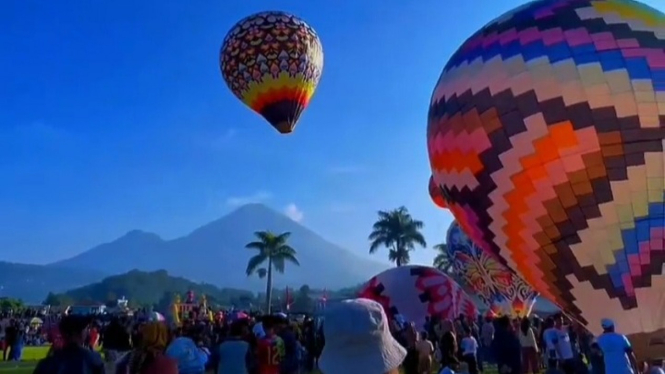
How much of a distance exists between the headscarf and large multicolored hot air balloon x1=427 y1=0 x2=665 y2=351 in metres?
8.66

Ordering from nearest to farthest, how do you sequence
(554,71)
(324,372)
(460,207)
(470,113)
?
(324,372)
(554,71)
(470,113)
(460,207)

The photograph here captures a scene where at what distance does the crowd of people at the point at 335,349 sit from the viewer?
9.46 ft

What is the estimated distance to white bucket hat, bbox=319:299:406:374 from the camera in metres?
2.86

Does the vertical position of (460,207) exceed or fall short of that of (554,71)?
it falls short

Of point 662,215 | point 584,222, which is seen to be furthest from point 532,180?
point 662,215

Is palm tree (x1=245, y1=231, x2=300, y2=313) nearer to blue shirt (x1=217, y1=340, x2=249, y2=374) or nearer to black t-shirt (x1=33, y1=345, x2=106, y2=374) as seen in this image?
blue shirt (x1=217, y1=340, x2=249, y2=374)

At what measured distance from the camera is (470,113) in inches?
520

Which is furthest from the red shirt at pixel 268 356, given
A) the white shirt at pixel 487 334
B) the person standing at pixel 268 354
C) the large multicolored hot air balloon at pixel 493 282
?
the large multicolored hot air balloon at pixel 493 282

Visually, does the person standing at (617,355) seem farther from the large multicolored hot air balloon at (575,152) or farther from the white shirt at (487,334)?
the white shirt at (487,334)

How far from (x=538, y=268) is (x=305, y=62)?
1229 cm

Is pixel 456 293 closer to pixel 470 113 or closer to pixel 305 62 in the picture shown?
pixel 305 62

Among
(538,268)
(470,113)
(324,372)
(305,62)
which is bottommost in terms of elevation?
(324,372)

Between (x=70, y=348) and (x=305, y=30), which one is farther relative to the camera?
(x=305, y=30)

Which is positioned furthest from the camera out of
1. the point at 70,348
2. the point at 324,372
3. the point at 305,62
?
the point at 305,62
